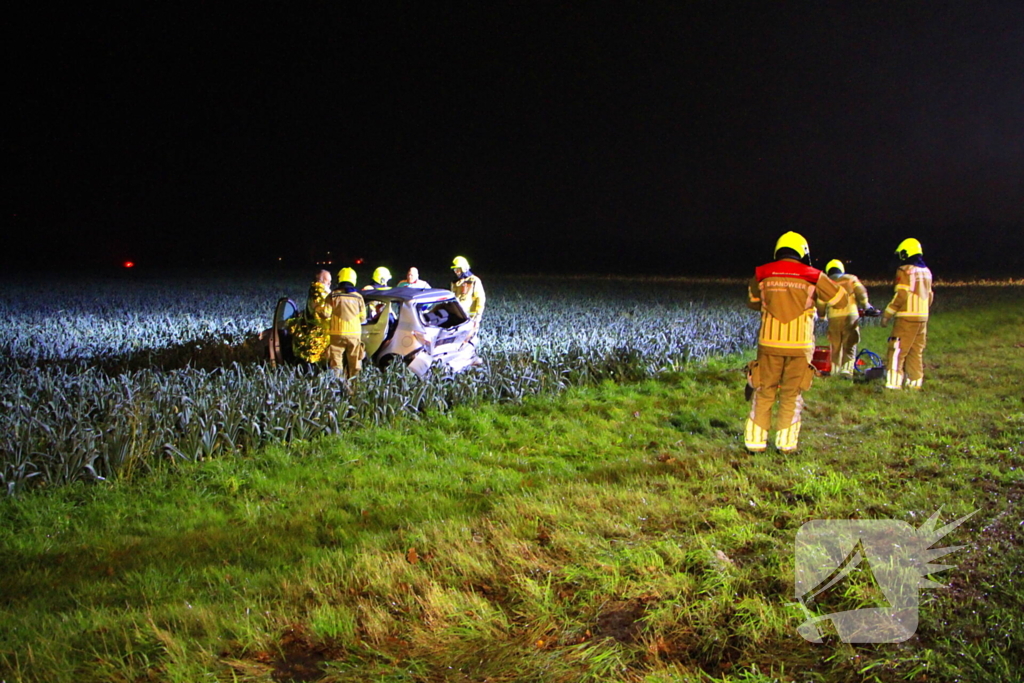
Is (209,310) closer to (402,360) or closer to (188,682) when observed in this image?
(402,360)

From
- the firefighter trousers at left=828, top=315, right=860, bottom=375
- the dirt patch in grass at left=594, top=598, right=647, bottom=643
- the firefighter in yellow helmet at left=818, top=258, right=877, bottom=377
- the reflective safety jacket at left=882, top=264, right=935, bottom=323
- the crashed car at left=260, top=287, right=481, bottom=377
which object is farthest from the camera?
the firefighter trousers at left=828, top=315, right=860, bottom=375

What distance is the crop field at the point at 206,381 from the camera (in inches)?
215

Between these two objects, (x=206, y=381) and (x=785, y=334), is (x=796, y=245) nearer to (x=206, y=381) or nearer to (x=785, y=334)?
(x=785, y=334)

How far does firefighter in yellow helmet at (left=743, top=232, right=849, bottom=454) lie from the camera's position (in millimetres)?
6000

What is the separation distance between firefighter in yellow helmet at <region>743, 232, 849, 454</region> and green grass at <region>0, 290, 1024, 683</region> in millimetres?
338

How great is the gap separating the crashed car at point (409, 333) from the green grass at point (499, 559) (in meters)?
1.72

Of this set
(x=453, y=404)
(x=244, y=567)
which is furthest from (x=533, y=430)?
→ (x=244, y=567)

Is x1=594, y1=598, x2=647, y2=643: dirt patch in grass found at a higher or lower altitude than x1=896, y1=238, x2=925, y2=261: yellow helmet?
lower

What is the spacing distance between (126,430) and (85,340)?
7735mm

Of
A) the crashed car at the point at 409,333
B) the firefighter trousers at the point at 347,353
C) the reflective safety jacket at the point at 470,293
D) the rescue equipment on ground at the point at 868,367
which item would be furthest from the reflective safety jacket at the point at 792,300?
the reflective safety jacket at the point at 470,293

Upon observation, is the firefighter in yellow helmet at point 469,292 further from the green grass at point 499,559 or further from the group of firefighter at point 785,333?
the group of firefighter at point 785,333

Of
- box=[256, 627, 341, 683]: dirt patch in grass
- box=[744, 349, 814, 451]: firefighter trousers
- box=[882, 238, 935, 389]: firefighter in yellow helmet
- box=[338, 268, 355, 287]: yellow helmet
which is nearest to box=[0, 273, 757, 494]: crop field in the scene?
box=[338, 268, 355, 287]: yellow helmet

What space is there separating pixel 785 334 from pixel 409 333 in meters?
4.51

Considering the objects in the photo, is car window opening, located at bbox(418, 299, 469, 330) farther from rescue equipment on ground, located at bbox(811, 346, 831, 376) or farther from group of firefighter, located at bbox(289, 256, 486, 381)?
rescue equipment on ground, located at bbox(811, 346, 831, 376)
